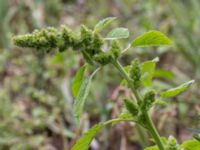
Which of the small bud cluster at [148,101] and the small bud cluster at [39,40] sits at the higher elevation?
the small bud cluster at [39,40]

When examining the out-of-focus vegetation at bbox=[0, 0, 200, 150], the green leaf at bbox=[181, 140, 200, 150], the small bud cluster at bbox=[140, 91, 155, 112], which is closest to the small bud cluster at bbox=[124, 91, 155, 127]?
the small bud cluster at bbox=[140, 91, 155, 112]

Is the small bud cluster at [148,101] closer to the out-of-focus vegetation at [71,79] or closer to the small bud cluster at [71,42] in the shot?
the small bud cluster at [71,42]

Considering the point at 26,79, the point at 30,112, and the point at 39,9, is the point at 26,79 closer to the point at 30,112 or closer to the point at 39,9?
the point at 30,112

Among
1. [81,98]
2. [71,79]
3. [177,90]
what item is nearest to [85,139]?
[81,98]

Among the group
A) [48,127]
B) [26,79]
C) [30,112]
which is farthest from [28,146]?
[26,79]

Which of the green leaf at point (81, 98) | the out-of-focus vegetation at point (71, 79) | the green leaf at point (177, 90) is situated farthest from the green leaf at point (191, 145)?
the out-of-focus vegetation at point (71, 79)

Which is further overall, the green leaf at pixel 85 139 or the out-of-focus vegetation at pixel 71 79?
the out-of-focus vegetation at pixel 71 79

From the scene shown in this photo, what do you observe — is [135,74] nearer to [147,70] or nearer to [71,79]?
[147,70]
